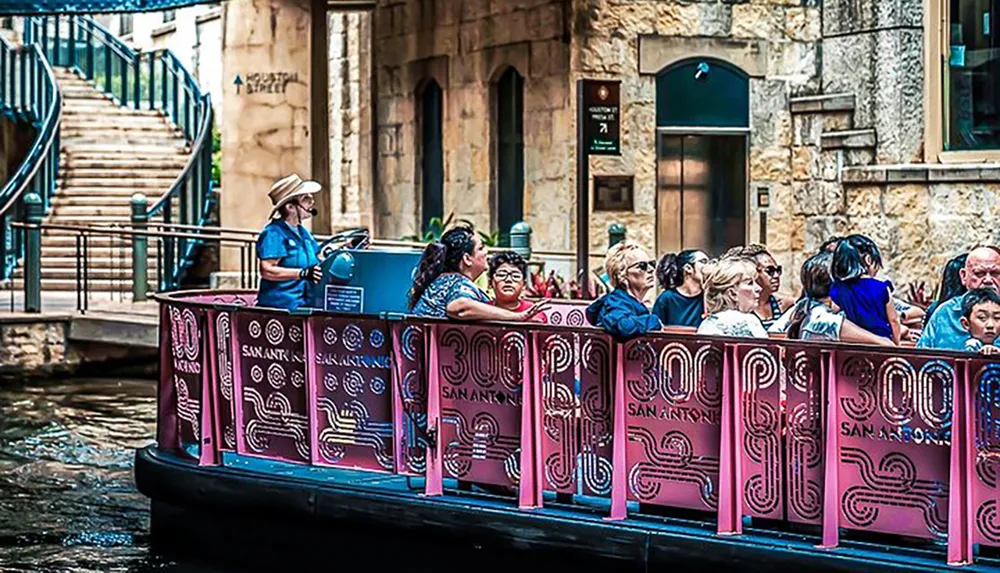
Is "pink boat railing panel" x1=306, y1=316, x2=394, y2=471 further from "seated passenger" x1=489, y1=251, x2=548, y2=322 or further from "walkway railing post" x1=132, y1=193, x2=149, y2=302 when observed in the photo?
"walkway railing post" x1=132, y1=193, x2=149, y2=302

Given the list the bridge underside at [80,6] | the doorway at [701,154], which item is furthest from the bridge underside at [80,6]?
the doorway at [701,154]

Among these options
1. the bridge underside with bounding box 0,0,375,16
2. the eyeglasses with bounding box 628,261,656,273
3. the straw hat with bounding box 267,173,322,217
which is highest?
the bridge underside with bounding box 0,0,375,16

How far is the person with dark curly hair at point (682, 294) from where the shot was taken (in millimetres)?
10016

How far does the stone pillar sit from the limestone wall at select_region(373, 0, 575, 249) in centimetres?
200

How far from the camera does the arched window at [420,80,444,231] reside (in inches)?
902

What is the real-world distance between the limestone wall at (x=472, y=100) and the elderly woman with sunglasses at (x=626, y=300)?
36.6 feet

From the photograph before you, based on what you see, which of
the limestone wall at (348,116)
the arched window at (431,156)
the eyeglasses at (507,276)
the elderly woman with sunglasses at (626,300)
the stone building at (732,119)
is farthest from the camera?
the limestone wall at (348,116)

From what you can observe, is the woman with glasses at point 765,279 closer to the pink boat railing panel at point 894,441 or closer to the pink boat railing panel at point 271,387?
the pink boat railing panel at point 894,441

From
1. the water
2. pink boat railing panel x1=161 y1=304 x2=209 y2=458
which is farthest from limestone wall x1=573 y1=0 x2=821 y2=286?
pink boat railing panel x1=161 y1=304 x2=209 y2=458

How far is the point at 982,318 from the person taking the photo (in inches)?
320

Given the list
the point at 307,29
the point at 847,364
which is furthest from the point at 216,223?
the point at 847,364

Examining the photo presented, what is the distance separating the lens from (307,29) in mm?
20828

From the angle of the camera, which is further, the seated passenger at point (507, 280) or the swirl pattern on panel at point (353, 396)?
the seated passenger at point (507, 280)

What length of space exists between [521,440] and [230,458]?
2.31 metres
